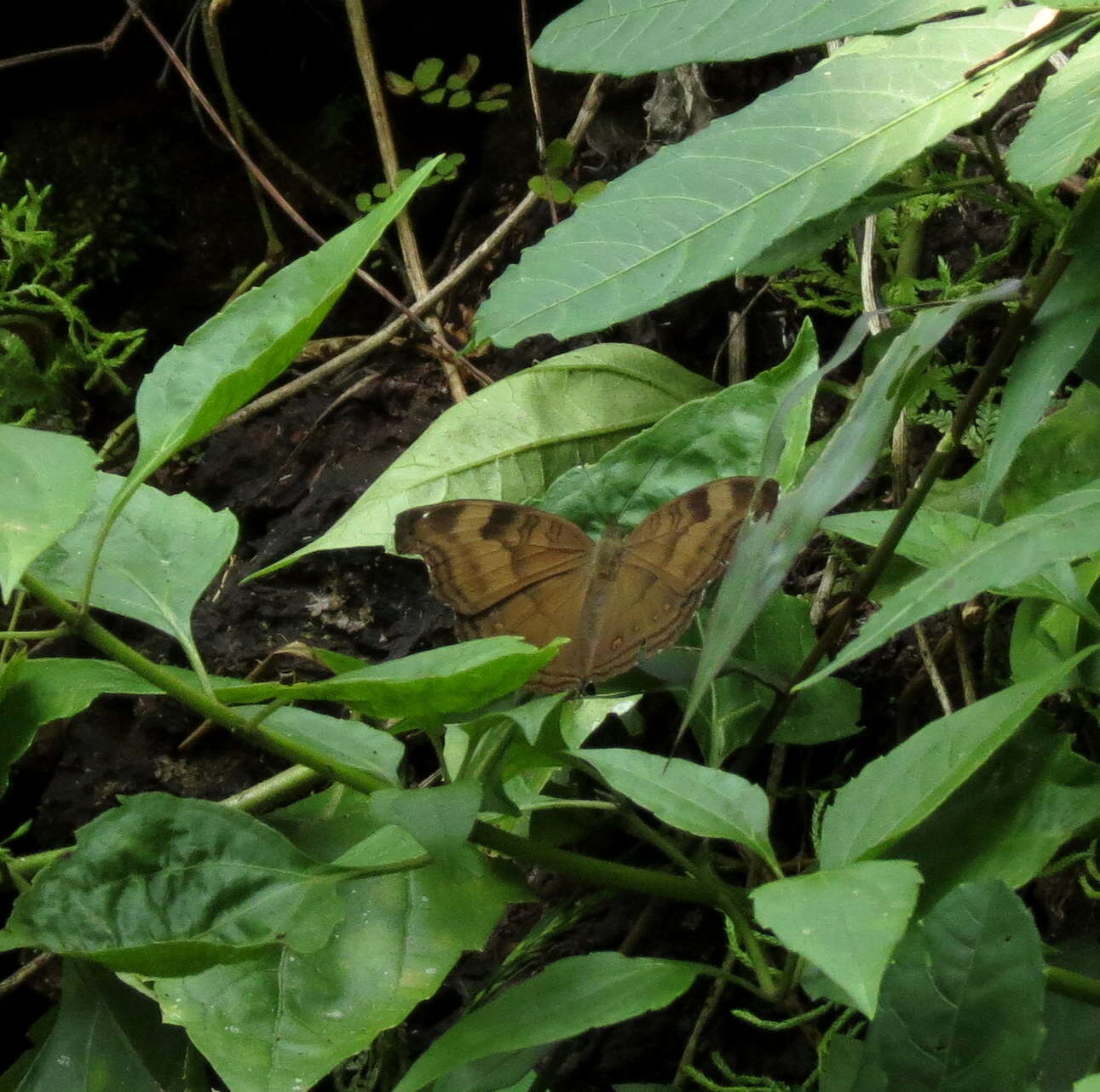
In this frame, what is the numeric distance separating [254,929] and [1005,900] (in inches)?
23.6

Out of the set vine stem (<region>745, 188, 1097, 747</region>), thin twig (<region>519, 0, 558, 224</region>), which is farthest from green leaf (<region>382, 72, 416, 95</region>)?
vine stem (<region>745, 188, 1097, 747</region>)

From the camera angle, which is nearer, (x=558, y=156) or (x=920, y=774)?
(x=920, y=774)

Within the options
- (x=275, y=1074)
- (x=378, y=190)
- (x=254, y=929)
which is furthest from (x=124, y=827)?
(x=378, y=190)

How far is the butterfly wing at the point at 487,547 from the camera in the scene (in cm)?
141

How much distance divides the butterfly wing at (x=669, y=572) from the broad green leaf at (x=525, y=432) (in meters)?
0.28

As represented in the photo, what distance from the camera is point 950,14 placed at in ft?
4.75

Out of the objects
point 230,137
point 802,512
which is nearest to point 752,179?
point 802,512

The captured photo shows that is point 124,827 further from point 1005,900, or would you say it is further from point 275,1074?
point 1005,900

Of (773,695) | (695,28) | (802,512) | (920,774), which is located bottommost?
(773,695)

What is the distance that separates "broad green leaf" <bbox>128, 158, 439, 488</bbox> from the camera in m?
0.91

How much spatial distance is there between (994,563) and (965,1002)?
0.33 meters

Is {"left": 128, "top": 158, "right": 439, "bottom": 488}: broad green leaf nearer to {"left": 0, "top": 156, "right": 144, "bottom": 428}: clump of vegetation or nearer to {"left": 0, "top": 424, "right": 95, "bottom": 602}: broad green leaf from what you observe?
{"left": 0, "top": 424, "right": 95, "bottom": 602}: broad green leaf

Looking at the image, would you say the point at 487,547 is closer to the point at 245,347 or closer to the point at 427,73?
the point at 245,347

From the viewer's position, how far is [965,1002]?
→ 842mm
